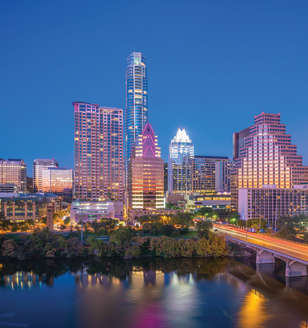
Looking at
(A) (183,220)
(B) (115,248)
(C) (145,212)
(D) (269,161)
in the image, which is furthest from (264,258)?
(D) (269,161)

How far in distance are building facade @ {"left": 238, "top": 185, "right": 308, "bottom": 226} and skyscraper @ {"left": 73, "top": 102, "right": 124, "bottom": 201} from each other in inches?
3644

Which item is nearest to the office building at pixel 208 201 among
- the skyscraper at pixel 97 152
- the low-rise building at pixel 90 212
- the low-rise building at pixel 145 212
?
the low-rise building at pixel 145 212

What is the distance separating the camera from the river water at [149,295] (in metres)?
42.6

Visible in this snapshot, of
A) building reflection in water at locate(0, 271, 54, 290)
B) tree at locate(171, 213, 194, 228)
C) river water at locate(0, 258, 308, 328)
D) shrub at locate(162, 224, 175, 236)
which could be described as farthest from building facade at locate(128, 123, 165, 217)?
building reflection in water at locate(0, 271, 54, 290)

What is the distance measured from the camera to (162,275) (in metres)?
64.7

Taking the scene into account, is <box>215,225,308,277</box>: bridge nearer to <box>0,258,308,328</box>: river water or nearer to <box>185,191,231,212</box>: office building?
<box>0,258,308,328</box>: river water

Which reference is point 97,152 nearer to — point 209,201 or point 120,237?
point 209,201

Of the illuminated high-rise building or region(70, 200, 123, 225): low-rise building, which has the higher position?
the illuminated high-rise building

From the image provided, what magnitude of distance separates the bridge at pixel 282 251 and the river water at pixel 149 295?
229 centimetres

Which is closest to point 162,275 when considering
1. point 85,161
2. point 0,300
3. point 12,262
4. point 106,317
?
point 106,317

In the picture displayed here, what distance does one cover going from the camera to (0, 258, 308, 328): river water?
4259 cm

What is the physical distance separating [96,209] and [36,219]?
1124 inches

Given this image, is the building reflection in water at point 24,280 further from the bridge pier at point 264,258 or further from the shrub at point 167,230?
the bridge pier at point 264,258

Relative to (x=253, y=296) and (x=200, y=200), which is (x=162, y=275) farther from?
(x=200, y=200)
